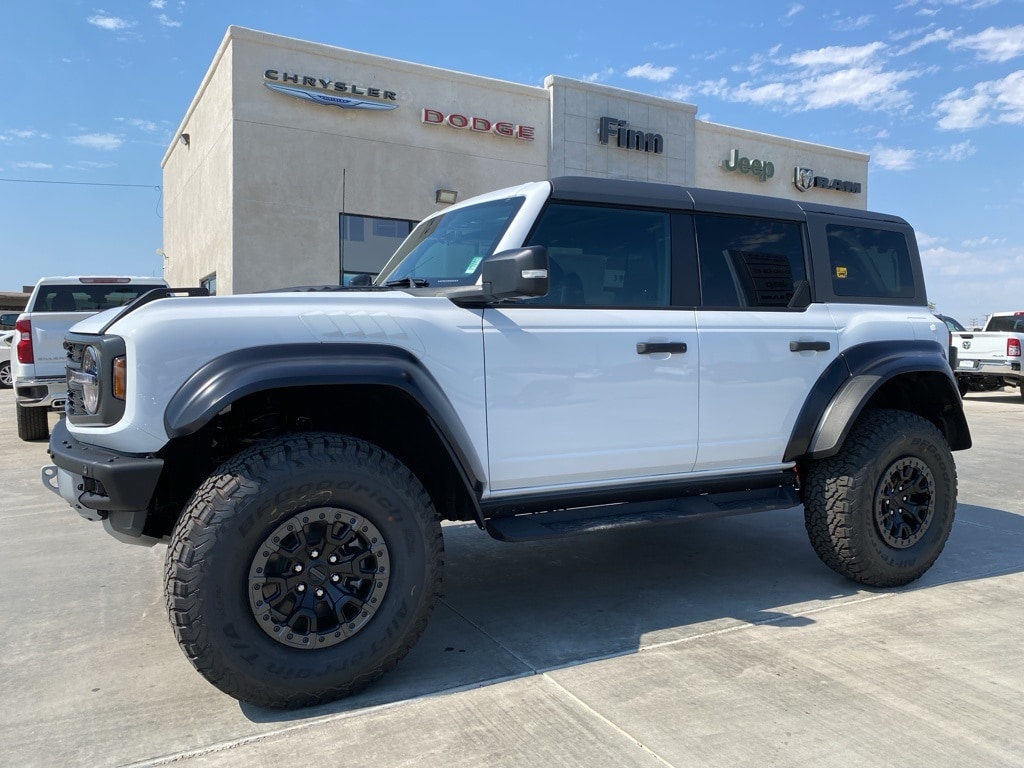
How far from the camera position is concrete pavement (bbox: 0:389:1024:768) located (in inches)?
103

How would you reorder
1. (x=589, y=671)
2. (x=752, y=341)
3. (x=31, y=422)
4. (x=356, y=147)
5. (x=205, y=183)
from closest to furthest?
(x=589, y=671) < (x=752, y=341) < (x=31, y=422) < (x=356, y=147) < (x=205, y=183)

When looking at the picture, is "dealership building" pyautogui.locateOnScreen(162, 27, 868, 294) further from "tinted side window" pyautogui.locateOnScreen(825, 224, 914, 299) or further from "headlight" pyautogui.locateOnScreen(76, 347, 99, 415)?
"headlight" pyautogui.locateOnScreen(76, 347, 99, 415)

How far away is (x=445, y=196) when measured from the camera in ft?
54.0

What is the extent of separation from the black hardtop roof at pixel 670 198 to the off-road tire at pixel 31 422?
8330mm

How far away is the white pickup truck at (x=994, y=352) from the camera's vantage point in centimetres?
1589

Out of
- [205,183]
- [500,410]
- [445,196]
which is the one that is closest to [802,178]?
[445,196]

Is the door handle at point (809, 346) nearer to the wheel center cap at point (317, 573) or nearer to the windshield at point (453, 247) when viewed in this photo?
the windshield at point (453, 247)

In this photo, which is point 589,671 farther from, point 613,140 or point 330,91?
point 613,140

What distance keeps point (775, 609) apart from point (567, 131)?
51.4 ft

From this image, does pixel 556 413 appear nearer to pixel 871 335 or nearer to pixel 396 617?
pixel 396 617

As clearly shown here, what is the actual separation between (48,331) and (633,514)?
759 centimetres

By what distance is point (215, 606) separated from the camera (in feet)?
8.69

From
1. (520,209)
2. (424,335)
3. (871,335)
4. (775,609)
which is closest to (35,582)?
(424,335)

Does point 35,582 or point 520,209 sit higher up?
point 520,209
